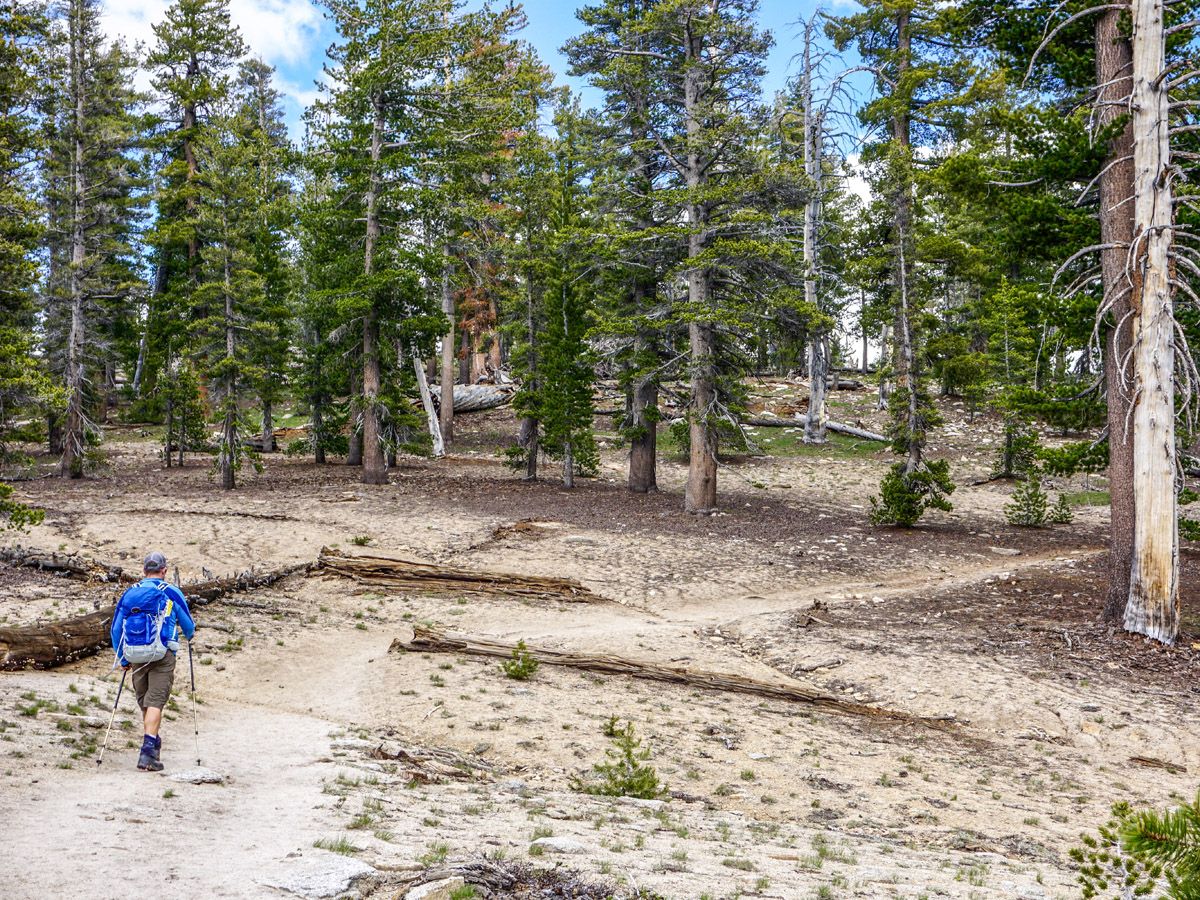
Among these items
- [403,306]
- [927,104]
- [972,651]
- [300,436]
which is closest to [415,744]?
[972,651]

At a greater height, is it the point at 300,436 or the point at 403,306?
the point at 403,306

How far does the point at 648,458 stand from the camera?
2906 cm

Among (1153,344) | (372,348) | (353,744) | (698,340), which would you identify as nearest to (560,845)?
(353,744)

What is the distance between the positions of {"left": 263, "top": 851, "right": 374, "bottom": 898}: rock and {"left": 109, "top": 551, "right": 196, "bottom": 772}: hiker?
362cm

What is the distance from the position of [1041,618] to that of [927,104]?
2104cm

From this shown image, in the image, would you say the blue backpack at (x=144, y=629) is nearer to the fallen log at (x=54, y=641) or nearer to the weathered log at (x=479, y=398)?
the fallen log at (x=54, y=641)

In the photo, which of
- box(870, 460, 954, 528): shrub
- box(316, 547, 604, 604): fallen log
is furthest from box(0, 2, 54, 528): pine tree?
box(870, 460, 954, 528): shrub

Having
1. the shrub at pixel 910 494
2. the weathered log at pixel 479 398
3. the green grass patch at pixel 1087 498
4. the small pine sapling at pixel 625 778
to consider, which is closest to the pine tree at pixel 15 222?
the small pine sapling at pixel 625 778

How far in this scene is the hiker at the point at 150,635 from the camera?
26.1 ft

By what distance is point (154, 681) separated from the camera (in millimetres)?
7941

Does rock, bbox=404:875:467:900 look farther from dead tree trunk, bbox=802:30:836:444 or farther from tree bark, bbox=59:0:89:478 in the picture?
tree bark, bbox=59:0:89:478

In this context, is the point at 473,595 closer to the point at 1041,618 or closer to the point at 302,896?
the point at 1041,618

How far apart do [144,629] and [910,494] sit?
65.5ft

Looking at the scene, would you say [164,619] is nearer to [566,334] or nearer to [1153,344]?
[1153,344]
